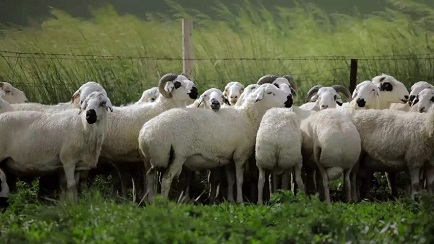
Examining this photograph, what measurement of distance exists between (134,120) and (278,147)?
210 cm

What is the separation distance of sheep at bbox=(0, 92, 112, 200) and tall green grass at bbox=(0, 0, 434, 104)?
14.8 feet

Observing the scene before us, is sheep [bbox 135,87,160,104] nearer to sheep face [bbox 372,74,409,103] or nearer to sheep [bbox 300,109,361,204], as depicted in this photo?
sheep [bbox 300,109,361,204]

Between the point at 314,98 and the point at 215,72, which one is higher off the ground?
the point at 314,98

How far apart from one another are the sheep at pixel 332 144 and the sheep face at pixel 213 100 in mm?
1143

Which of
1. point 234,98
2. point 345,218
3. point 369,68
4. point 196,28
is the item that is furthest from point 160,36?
point 345,218

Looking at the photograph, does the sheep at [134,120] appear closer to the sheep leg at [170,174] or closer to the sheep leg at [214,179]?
the sheep leg at [170,174]

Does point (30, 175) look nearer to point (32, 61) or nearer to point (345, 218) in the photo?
point (345, 218)

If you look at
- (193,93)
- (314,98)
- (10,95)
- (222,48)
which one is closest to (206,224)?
(193,93)

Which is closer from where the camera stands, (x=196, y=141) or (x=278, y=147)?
(x=278, y=147)

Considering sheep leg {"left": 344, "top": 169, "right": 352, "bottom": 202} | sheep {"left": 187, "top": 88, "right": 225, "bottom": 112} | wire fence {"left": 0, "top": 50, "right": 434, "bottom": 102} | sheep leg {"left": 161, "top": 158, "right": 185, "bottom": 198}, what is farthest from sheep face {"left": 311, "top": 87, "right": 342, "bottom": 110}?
wire fence {"left": 0, "top": 50, "right": 434, "bottom": 102}

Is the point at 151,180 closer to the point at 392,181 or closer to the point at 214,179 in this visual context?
the point at 214,179

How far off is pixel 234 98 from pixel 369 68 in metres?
4.86

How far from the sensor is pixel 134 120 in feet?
48.1

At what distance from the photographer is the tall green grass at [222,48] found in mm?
19516
